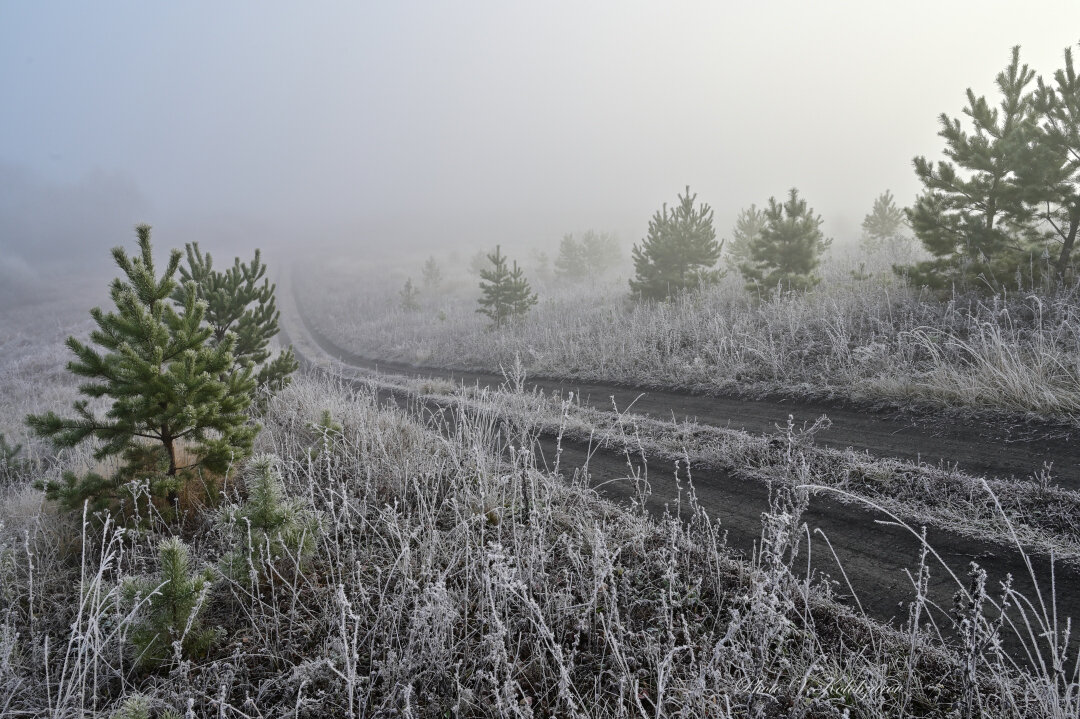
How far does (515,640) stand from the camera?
10.4ft

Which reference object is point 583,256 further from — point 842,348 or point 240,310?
point 240,310

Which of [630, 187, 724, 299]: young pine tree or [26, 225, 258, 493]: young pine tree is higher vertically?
[630, 187, 724, 299]: young pine tree

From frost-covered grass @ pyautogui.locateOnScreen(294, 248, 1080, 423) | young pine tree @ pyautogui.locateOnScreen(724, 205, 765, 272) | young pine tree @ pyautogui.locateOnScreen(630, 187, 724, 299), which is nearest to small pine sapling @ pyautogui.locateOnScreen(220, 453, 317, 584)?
frost-covered grass @ pyautogui.locateOnScreen(294, 248, 1080, 423)

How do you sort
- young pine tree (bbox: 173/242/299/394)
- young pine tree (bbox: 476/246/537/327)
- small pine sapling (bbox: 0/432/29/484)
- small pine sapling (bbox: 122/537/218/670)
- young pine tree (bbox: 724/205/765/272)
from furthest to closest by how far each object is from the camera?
young pine tree (bbox: 724/205/765/272) < young pine tree (bbox: 476/246/537/327) < young pine tree (bbox: 173/242/299/394) < small pine sapling (bbox: 0/432/29/484) < small pine sapling (bbox: 122/537/218/670)

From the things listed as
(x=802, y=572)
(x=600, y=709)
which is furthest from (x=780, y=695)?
(x=802, y=572)

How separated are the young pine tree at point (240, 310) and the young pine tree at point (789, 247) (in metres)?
12.6

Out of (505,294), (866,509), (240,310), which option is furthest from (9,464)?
(505,294)

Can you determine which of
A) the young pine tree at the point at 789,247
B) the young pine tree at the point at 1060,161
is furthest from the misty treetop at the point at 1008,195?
the young pine tree at the point at 789,247

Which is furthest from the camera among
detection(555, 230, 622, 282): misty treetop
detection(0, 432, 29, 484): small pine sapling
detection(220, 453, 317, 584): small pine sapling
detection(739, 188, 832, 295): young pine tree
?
detection(555, 230, 622, 282): misty treetop

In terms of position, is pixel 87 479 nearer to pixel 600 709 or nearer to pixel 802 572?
pixel 600 709

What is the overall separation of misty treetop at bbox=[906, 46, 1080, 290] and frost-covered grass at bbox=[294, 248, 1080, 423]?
71cm

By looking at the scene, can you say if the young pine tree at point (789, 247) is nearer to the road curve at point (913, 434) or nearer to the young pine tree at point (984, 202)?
the young pine tree at point (984, 202)

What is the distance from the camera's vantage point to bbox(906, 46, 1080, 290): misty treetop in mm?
8383

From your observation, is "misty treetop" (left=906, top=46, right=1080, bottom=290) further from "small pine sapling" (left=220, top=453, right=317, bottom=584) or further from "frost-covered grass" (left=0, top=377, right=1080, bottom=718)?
"small pine sapling" (left=220, top=453, right=317, bottom=584)
